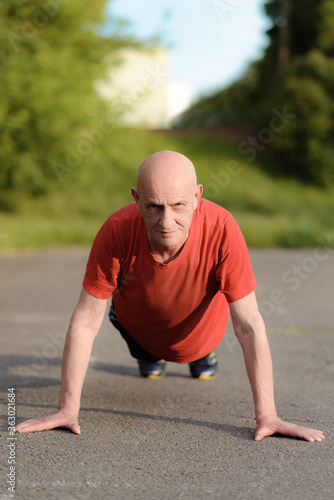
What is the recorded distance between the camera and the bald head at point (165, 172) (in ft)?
9.00

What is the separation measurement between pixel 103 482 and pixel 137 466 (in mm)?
221

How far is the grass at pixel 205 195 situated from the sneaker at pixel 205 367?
842 centimetres

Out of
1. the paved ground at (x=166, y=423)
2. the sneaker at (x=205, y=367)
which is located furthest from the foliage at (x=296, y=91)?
the sneaker at (x=205, y=367)

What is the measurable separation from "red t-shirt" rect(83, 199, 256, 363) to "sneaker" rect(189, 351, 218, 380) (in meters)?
0.93

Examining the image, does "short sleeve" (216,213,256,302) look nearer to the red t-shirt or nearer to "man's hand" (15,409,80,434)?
the red t-shirt

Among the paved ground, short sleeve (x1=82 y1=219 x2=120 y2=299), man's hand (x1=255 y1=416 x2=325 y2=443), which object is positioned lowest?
the paved ground

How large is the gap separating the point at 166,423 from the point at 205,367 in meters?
0.88

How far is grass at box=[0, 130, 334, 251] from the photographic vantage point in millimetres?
13078

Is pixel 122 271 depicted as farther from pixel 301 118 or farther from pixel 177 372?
pixel 301 118

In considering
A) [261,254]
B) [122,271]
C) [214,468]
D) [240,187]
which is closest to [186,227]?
[122,271]

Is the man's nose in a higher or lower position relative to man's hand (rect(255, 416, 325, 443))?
higher

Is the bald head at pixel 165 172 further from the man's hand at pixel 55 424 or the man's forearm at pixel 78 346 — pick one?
the man's hand at pixel 55 424

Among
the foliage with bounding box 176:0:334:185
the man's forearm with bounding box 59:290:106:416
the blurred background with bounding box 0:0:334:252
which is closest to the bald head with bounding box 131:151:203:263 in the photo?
the man's forearm with bounding box 59:290:106:416

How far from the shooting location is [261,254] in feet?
36.8
